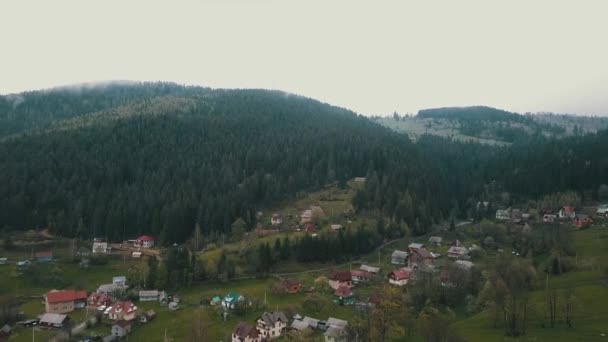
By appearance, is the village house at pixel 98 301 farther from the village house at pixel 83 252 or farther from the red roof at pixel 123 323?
the village house at pixel 83 252

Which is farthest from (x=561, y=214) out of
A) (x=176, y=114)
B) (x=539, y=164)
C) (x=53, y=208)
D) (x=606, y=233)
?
(x=176, y=114)

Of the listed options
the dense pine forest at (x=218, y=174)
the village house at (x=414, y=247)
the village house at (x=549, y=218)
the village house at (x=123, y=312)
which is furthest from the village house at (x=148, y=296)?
the village house at (x=549, y=218)

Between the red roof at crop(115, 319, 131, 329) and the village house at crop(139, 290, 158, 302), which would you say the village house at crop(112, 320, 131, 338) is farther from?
the village house at crop(139, 290, 158, 302)

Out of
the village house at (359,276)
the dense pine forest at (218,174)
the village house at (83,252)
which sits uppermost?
the dense pine forest at (218,174)

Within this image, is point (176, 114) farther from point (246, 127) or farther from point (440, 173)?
point (440, 173)

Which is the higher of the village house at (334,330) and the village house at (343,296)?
the village house at (334,330)

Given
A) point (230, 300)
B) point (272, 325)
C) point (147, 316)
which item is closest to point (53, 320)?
point (147, 316)
